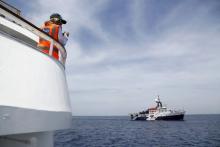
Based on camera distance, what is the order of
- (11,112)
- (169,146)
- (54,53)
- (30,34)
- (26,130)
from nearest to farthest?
(11,112) < (26,130) < (30,34) < (54,53) < (169,146)

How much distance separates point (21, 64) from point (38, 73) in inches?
12.7

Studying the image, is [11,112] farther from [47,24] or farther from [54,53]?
[47,24]

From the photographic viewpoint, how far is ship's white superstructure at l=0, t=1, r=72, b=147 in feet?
9.14

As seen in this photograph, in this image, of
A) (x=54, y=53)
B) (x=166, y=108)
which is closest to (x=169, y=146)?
(x=54, y=53)

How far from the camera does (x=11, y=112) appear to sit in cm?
271

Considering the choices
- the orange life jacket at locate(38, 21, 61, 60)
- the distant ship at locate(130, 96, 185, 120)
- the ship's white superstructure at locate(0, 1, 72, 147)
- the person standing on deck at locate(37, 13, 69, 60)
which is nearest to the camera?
the ship's white superstructure at locate(0, 1, 72, 147)

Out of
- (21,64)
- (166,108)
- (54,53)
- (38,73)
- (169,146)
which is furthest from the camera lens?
(166,108)

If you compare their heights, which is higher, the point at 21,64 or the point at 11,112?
the point at 21,64

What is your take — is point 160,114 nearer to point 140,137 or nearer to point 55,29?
point 140,137

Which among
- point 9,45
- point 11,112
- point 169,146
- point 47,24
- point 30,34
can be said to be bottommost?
point 169,146

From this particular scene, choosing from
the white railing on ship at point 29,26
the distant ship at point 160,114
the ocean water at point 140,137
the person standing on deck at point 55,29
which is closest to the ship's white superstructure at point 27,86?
the white railing on ship at point 29,26

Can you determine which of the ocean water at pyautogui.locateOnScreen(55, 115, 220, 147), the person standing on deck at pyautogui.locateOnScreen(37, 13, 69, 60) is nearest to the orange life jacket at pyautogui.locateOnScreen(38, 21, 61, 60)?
the person standing on deck at pyautogui.locateOnScreen(37, 13, 69, 60)

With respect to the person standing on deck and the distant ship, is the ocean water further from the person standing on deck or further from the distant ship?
the distant ship

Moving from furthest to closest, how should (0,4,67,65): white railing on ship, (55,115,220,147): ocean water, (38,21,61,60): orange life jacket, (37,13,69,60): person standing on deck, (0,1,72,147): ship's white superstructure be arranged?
(55,115,220,147): ocean water, (37,13,69,60): person standing on deck, (38,21,61,60): orange life jacket, (0,4,67,65): white railing on ship, (0,1,72,147): ship's white superstructure
